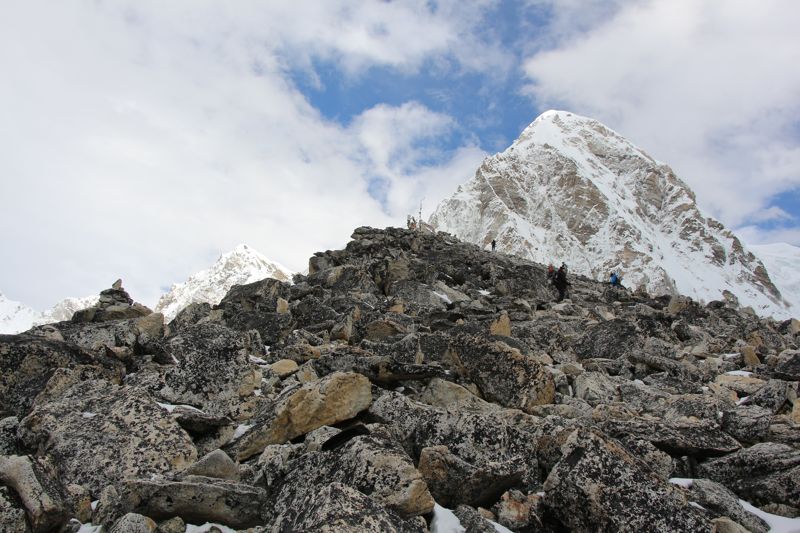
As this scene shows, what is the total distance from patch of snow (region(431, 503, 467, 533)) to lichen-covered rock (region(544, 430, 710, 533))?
0.84 meters

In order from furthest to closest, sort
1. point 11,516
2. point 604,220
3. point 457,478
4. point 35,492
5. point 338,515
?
point 604,220 → point 457,478 → point 35,492 → point 11,516 → point 338,515

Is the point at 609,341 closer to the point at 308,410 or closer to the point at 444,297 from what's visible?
the point at 444,297

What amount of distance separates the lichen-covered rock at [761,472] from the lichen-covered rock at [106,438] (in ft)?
18.1

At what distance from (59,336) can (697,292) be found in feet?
463

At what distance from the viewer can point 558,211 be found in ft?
509

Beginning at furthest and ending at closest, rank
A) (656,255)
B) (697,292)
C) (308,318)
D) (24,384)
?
(656,255) → (697,292) → (308,318) → (24,384)

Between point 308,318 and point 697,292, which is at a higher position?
point 697,292

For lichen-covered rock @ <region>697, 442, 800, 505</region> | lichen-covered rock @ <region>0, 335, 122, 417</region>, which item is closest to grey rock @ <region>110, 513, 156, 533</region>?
lichen-covered rock @ <region>0, 335, 122, 417</region>

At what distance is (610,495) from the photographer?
4.63m

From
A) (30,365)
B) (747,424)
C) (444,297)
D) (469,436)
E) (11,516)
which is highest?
(444,297)

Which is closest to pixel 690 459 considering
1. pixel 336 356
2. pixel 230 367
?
pixel 336 356

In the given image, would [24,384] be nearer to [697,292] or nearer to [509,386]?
[509,386]

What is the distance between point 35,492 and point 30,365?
14.4 feet

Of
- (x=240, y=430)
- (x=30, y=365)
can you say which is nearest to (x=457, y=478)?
(x=240, y=430)
